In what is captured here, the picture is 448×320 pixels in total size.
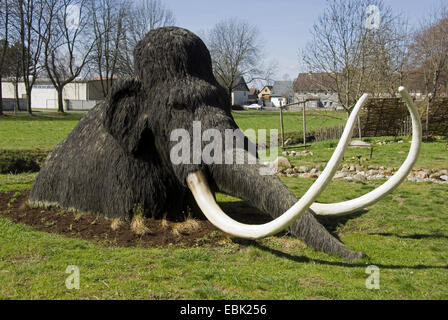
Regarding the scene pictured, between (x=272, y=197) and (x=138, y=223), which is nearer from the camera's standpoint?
(x=272, y=197)

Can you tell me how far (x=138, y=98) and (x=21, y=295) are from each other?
9.90ft

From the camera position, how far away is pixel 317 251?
15.2 ft

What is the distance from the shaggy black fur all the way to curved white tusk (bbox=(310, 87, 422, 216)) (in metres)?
1.27

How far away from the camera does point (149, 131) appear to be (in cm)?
589

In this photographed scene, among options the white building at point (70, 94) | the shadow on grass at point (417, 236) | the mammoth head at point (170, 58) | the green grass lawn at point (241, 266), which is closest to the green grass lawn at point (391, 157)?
the green grass lawn at point (241, 266)

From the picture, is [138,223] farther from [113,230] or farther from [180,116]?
[180,116]

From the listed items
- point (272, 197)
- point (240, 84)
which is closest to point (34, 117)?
point (272, 197)

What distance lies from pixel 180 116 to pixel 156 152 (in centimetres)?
77

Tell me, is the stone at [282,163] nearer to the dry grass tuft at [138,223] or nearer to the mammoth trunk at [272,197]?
the dry grass tuft at [138,223]

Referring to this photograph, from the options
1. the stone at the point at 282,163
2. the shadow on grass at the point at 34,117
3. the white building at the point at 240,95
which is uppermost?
the white building at the point at 240,95

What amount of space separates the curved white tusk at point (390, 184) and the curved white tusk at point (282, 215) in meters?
0.52

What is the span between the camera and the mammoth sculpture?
16.3ft

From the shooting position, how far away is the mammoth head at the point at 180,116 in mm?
4812

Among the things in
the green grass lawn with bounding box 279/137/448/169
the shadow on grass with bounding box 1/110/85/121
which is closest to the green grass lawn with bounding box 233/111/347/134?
the green grass lawn with bounding box 279/137/448/169
